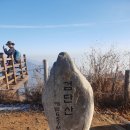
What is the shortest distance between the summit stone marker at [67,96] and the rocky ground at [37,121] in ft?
7.58

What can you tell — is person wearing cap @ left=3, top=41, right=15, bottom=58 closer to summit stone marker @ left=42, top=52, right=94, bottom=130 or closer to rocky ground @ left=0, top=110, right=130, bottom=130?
rocky ground @ left=0, top=110, right=130, bottom=130

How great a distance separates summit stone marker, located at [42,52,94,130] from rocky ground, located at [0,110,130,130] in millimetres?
2310

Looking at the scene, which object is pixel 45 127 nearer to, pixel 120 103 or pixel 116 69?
pixel 120 103

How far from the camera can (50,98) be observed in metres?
5.91

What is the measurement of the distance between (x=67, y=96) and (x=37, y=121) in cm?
376

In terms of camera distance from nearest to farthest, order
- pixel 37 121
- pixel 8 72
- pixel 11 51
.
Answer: pixel 37 121, pixel 11 51, pixel 8 72

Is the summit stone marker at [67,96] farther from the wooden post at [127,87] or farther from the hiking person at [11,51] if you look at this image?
the hiking person at [11,51]

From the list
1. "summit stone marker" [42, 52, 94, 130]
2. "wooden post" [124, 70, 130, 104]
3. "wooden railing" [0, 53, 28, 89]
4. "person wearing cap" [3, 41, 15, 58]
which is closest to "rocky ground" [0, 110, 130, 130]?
"wooden post" [124, 70, 130, 104]

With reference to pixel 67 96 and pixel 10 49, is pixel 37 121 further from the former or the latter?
pixel 10 49

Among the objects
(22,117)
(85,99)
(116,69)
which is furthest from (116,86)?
(85,99)

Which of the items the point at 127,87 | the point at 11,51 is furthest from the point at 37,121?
the point at 11,51

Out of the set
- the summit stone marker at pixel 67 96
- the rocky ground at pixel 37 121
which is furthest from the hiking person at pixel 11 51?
the summit stone marker at pixel 67 96

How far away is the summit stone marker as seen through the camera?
583 centimetres

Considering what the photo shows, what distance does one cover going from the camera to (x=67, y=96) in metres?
5.85
